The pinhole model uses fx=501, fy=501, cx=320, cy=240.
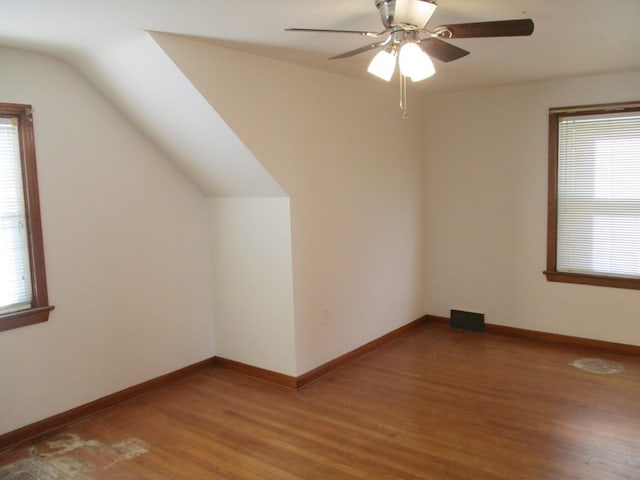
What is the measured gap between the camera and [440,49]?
2.39m

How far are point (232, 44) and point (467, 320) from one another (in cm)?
360

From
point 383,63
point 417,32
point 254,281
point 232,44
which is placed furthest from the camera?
point 254,281

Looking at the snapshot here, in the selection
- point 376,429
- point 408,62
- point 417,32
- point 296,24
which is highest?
point 296,24

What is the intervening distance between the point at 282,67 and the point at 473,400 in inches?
108

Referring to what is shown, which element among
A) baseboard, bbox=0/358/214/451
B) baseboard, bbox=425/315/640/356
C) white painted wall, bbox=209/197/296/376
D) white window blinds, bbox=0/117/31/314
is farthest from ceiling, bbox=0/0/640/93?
baseboard, bbox=425/315/640/356

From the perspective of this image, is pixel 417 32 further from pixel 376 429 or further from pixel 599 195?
pixel 599 195

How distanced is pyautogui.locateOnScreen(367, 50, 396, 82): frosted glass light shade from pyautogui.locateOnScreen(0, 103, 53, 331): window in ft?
7.11

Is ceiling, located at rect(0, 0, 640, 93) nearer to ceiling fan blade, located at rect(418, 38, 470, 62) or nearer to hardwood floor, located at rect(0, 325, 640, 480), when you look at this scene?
ceiling fan blade, located at rect(418, 38, 470, 62)

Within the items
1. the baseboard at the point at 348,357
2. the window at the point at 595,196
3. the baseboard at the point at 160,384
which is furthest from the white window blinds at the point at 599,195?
the baseboard at the point at 160,384

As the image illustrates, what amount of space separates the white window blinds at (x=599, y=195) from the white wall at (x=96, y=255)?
3.33m

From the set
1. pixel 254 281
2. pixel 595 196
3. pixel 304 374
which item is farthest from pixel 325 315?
pixel 595 196

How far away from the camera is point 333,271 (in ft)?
13.6

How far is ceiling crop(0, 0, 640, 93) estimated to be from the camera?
2.40 m

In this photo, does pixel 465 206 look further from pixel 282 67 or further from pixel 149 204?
pixel 149 204
